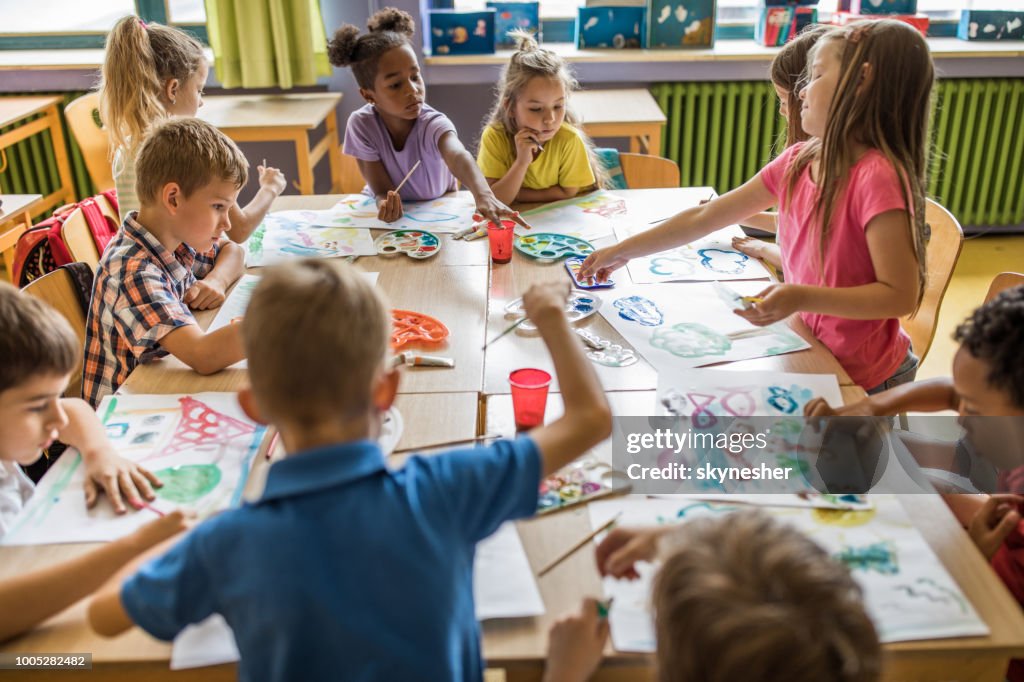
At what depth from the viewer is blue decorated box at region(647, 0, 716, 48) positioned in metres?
3.79

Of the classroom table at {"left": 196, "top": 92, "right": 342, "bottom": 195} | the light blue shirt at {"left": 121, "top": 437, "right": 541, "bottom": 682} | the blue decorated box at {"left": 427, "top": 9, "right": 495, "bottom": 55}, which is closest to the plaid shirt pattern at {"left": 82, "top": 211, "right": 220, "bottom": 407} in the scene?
the light blue shirt at {"left": 121, "top": 437, "right": 541, "bottom": 682}

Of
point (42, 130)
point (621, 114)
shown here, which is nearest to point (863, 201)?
point (621, 114)

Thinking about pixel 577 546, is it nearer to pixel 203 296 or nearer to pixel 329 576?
pixel 329 576

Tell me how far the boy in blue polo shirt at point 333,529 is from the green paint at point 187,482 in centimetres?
32

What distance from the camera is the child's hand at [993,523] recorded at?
45.3 inches

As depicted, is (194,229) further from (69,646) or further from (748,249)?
(748,249)

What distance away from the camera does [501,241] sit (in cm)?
195

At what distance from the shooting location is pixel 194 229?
65.4 inches

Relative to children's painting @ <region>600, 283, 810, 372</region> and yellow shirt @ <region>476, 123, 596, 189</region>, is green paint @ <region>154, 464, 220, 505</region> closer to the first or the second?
children's painting @ <region>600, 283, 810, 372</region>

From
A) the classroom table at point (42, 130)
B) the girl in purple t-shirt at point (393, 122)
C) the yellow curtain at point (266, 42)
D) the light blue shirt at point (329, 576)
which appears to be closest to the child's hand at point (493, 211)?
the girl in purple t-shirt at point (393, 122)

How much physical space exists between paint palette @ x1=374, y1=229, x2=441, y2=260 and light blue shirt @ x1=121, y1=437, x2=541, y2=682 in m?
1.25

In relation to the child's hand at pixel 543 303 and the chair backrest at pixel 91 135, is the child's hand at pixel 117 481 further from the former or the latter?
the chair backrest at pixel 91 135

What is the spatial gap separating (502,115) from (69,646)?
6.07ft

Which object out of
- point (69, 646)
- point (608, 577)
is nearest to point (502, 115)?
point (608, 577)
